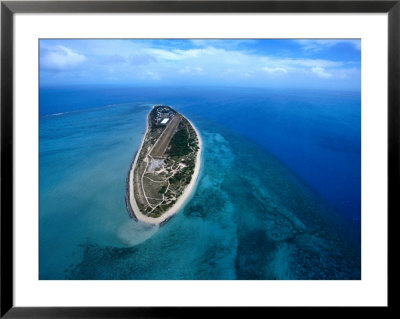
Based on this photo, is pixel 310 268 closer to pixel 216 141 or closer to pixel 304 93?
pixel 304 93

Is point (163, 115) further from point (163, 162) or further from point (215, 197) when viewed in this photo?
point (215, 197)

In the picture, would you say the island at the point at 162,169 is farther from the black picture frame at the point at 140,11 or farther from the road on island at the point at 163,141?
the black picture frame at the point at 140,11

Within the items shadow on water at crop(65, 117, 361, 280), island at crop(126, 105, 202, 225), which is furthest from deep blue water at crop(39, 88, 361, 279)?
island at crop(126, 105, 202, 225)

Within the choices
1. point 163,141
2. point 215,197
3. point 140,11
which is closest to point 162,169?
point 163,141

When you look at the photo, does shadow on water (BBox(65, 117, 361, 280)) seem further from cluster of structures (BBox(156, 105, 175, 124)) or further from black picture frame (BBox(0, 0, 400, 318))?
cluster of structures (BBox(156, 105, 175, 124))

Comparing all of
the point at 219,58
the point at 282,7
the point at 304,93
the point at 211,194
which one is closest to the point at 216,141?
the point at 211,194

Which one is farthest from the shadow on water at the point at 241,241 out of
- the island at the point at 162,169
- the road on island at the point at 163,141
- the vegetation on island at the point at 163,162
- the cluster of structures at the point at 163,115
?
the cluster of structures at the point at 163,115
